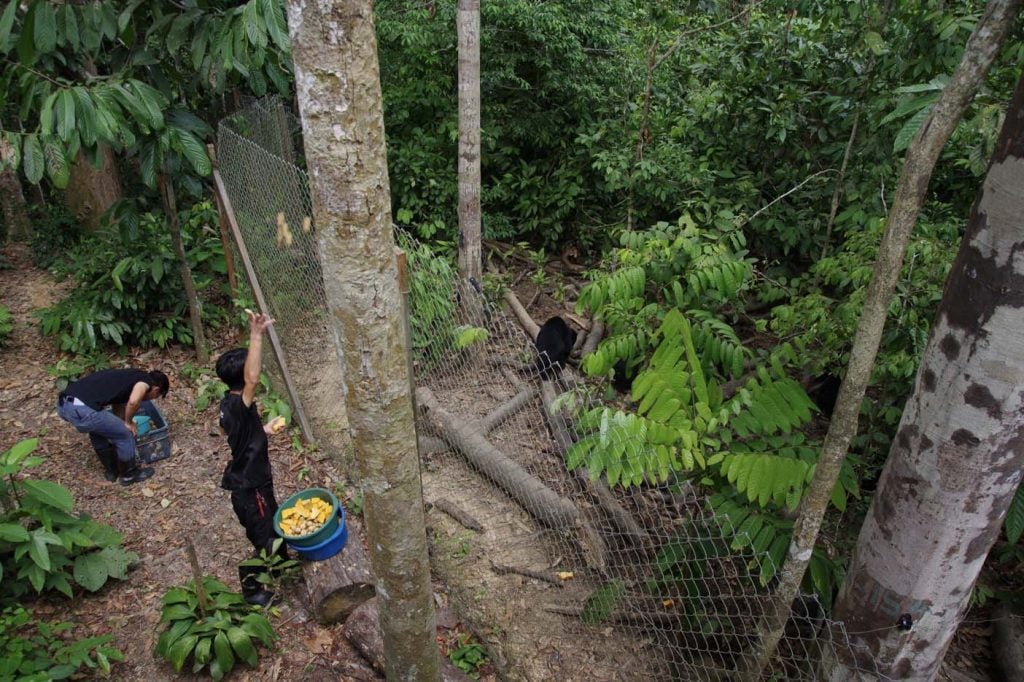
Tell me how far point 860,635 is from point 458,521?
274cm

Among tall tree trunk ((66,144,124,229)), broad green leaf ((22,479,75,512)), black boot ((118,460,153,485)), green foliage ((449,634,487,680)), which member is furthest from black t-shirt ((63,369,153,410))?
tall tree trunk ((66,144,124,229))

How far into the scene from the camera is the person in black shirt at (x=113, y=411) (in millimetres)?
4715

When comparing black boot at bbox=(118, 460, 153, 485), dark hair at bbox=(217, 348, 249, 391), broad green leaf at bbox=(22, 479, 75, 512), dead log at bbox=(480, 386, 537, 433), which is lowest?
black boot at bbox=(118, 460, 153, 485)

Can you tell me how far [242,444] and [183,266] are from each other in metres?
3.07

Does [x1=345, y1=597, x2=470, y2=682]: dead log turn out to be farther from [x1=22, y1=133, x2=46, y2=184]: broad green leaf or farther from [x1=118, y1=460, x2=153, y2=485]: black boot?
[x1=22, y1=133, x2=46, y2=184]: broad green leaf

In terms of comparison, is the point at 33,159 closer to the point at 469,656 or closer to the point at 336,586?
the point at 336,586

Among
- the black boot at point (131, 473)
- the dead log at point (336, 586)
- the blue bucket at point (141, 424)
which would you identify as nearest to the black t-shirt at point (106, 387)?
the blue bucket at point (141, 424)

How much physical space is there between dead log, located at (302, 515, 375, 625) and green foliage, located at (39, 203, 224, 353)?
404 cm

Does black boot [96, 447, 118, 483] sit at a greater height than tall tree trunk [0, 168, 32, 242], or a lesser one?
lesser

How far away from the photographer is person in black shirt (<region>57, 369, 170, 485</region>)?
4.71 m

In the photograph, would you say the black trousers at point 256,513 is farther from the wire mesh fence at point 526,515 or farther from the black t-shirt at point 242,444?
the wire mesh fence at point 526,515

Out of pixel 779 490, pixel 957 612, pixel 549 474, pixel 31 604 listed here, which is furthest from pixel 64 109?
pixel 957 612

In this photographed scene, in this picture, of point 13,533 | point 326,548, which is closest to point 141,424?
point 13,533

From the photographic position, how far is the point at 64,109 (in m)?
3.99
